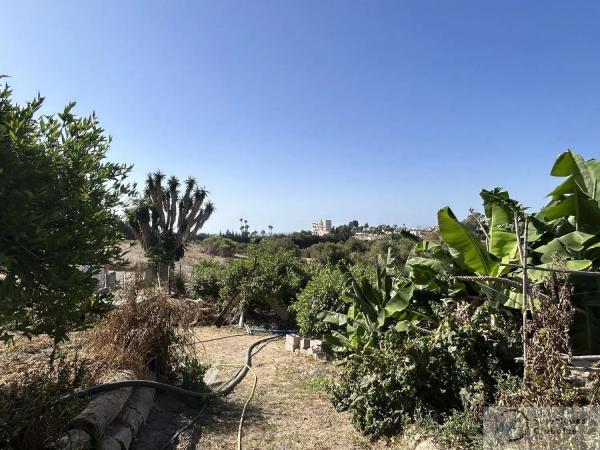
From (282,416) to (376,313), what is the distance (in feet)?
6.86

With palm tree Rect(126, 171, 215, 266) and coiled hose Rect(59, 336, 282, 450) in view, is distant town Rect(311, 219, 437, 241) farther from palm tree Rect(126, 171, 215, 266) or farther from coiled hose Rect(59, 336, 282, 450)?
palm tree Rect(126, 171, 215, 266)

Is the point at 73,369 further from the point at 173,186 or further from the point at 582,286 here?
the point at 173,186

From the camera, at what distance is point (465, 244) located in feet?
16.0

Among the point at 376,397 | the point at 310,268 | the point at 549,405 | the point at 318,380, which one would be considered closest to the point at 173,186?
the point at 310,268

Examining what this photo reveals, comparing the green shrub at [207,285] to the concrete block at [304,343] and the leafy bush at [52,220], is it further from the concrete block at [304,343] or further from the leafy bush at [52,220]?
the leafy bush at [52,220]

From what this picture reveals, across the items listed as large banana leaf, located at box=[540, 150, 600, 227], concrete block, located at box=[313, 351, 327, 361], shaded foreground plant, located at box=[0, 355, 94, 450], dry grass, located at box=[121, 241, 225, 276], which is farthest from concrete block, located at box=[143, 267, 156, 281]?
dry grass, located at box=[121, 241, 225, 276]

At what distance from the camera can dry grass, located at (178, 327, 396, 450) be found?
458 centimetres

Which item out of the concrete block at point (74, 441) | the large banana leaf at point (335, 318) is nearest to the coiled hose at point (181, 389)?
the concrete block at point (74, 441)

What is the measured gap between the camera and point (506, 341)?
4.38m

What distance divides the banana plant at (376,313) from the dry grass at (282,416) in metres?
0.86

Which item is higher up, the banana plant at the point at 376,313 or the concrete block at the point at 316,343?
the banana plant at the point at 376,313

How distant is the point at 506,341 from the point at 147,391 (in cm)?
434

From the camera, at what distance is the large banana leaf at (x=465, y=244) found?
4.82 m

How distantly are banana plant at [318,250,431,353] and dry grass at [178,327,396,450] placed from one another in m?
0.86
